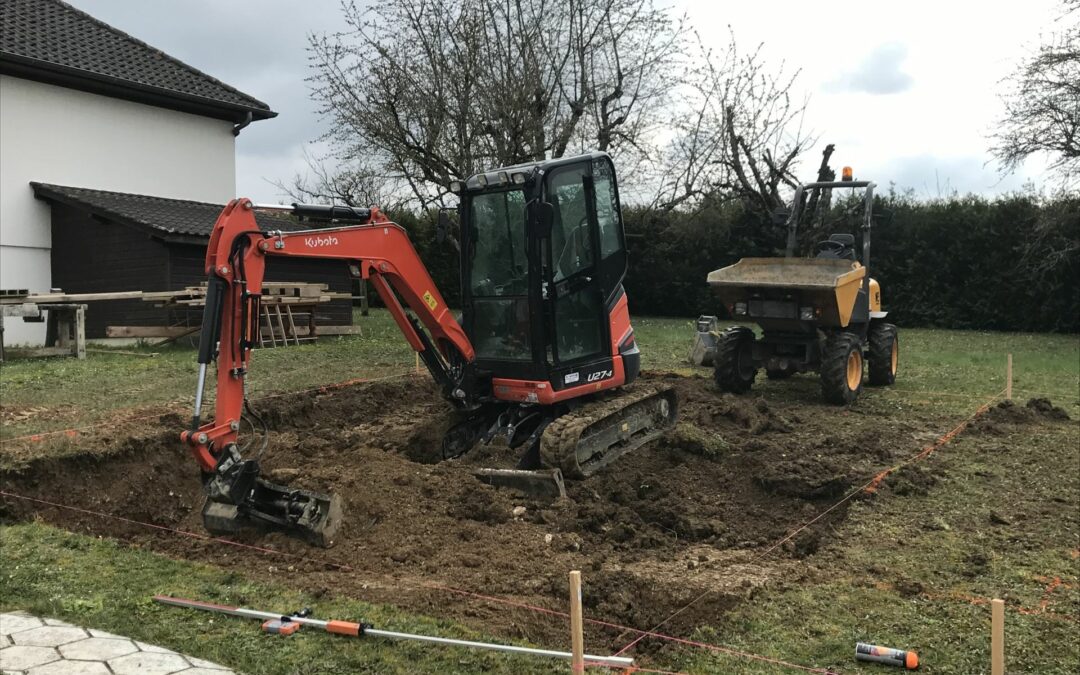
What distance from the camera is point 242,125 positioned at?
21359 mm

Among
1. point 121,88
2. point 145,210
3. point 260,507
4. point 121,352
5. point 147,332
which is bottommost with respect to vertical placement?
point 260,507

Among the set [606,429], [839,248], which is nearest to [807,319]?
[839,248]

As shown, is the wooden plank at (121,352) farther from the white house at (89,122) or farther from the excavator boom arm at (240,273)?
the excavator boom arm at (240,273)

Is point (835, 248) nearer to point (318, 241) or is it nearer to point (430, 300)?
point (430, 300)

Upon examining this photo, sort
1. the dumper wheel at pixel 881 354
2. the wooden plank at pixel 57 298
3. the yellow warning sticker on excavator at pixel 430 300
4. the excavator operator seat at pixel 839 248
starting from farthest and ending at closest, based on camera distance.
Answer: the wooden plank at pixel 57 298, the dumper wheel at pixel 881 354, the excavator operator seat at pixel 839 248, the yellow warning sticker on excavator at pixel 430 300

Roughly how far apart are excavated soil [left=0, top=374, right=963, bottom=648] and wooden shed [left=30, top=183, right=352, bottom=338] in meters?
8.94

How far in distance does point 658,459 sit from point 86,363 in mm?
9685

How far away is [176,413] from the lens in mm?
8922

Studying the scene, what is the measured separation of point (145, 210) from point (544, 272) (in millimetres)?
13279

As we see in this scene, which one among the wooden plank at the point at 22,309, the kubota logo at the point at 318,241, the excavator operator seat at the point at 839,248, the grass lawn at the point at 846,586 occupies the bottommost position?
the grass lawn at the point at 846,586

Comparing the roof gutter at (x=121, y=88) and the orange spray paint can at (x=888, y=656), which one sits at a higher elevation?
the roof gutter at (x=121, y=88)

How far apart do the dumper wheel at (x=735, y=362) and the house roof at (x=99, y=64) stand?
1398cm

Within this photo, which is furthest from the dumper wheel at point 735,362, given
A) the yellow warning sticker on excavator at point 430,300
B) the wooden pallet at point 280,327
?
the wooden pallet at point 280,327

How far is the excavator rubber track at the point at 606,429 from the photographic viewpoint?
6.73 metres
